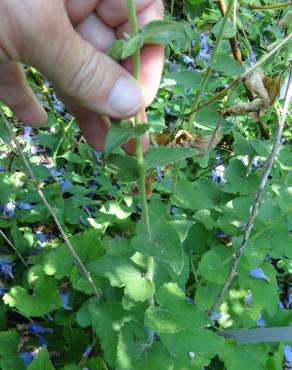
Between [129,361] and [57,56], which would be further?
[129,361]

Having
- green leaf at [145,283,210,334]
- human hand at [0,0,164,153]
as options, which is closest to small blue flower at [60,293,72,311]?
green leaf at [145,283,210,334]

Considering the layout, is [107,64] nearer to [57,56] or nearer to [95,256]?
[57,56]

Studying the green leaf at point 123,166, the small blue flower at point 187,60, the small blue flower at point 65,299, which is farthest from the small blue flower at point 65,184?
the small blue flower at point 187,60

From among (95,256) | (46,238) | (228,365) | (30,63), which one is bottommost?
(46,238)

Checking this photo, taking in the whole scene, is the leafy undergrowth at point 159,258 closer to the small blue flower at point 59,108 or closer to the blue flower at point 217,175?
the blue flower at point 217,175

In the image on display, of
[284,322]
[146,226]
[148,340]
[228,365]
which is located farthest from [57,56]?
[284,322]

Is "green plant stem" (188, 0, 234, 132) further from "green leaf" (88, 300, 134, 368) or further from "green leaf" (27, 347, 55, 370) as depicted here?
"green leaf" (27, 347, 55, 370)

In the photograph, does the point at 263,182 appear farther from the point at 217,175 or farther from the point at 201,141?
the point at 217,175
